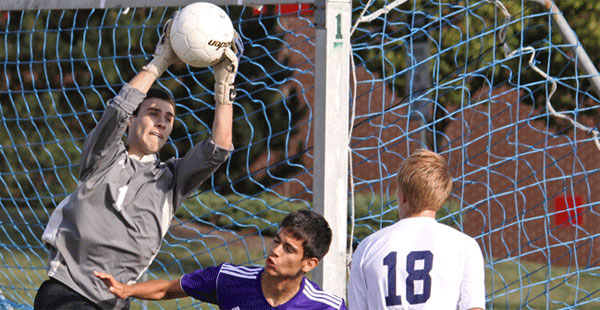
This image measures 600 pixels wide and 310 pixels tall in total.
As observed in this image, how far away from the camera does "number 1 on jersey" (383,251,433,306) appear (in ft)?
8.75

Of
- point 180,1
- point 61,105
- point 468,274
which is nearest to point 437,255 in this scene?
point 468,274

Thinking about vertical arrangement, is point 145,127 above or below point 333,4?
below

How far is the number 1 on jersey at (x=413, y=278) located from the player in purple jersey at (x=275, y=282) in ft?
1.31

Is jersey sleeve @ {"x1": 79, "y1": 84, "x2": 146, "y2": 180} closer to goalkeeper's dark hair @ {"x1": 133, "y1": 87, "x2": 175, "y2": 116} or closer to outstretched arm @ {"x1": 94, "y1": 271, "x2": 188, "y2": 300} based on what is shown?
goalkeeper's dark hair @ {"x1": 133, "y1": 87, "x2": 175, "y2": 116}

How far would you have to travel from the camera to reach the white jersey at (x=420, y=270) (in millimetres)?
2672

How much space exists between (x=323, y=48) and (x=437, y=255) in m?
1.10

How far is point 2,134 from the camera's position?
10.8 m

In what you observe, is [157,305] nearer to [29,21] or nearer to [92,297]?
[92,297]

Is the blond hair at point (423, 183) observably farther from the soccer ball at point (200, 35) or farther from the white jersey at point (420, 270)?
the soccer ball at point (200, 35)

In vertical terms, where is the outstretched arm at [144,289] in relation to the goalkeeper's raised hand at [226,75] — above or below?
below

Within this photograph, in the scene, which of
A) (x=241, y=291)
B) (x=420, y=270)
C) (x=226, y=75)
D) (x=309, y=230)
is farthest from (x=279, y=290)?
(x=226, y=75)

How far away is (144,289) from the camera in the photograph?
9.93 feet

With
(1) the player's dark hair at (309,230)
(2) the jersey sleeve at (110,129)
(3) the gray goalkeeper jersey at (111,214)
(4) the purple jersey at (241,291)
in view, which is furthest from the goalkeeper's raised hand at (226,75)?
(4) the purple jersey at (241,291)

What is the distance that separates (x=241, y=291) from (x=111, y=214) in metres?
0.58
